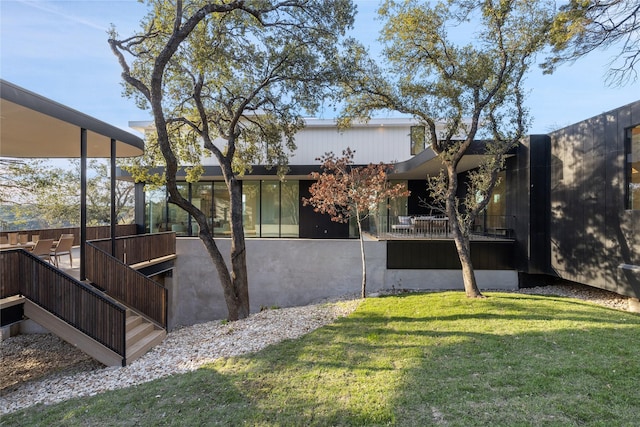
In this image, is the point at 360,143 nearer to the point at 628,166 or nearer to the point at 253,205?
the point at 253,205

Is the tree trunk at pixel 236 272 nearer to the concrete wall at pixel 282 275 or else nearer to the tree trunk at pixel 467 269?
the concrete wall at pixel 282 275

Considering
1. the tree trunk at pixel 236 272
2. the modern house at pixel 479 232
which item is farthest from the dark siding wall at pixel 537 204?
the tree trunk at pixel 236 272

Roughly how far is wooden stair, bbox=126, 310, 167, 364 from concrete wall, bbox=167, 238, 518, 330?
400cm

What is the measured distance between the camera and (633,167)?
24.2ft

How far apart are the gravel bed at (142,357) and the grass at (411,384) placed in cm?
54

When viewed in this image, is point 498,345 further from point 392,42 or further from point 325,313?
point 392,42

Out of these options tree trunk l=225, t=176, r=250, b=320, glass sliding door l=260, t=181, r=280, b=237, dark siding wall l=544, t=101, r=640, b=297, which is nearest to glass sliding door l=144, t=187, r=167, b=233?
glass sliding door l=260, t=181, r=280, b=237

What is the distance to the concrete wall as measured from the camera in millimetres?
11000

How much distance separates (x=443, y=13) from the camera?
8078 mm

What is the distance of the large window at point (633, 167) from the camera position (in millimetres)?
7273

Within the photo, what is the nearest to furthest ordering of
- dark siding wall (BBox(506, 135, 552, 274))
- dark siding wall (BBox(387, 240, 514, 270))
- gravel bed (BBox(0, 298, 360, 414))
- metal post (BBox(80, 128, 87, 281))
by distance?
gravel bed (BBox(0, 298, 360, 414)) → metal post (BBox(80, 128, 87, 281)) → dark siding wall (BBox(506, 135, 552, 274)) → dark siding wall (BBox(387, 240, 514, 270))

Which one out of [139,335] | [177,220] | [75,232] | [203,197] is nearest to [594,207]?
[139,335]

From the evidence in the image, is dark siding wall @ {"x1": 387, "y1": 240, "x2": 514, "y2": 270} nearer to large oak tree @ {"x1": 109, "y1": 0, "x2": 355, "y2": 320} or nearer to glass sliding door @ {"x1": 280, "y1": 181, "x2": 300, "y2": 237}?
large oak tree @ {"x1": 109, "y1": 0, "x2": 355, "y2": 320}

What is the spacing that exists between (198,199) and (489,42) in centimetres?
1284
